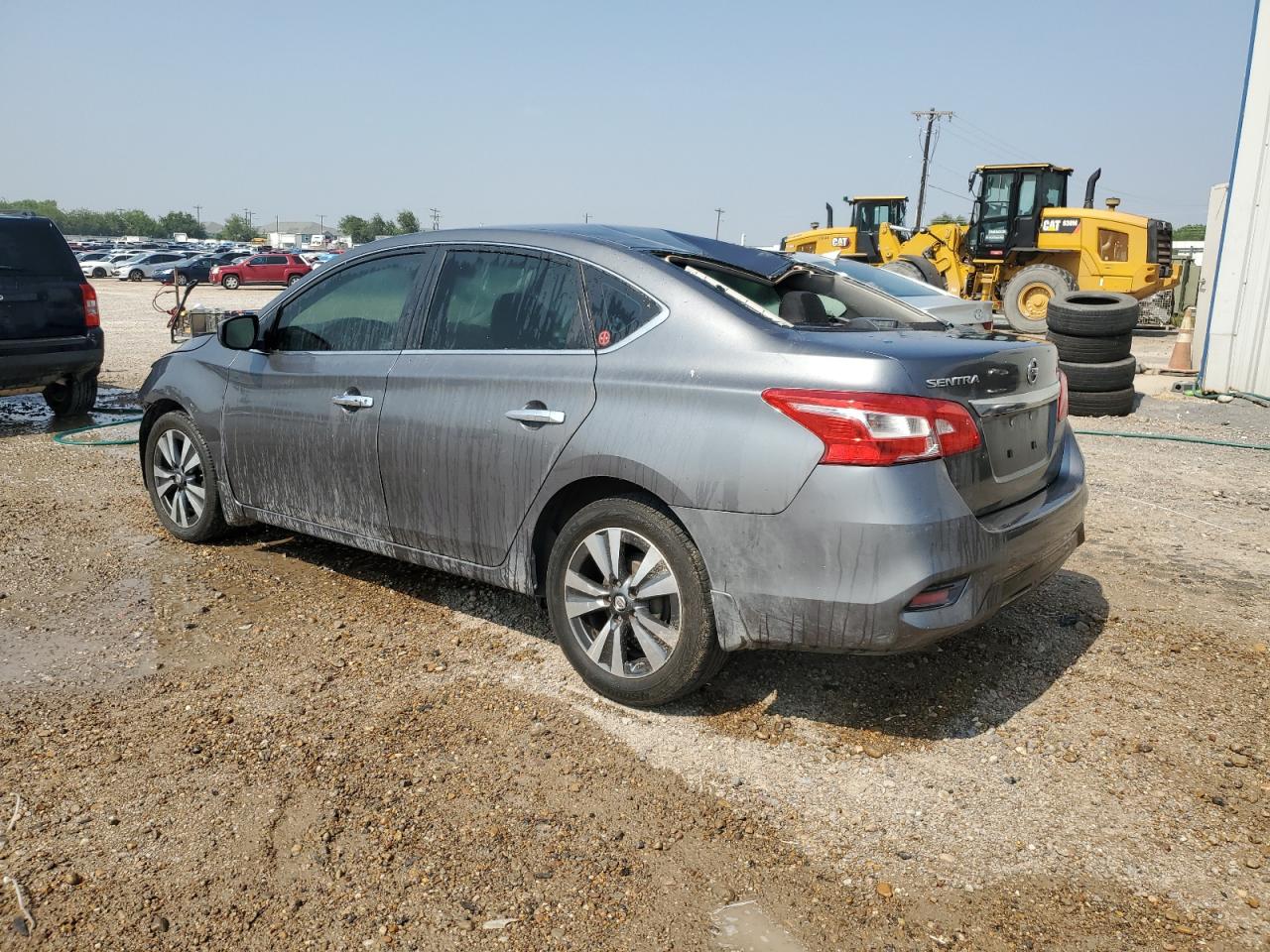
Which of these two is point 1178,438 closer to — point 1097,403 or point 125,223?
point 1097,403

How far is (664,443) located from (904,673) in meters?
1.45

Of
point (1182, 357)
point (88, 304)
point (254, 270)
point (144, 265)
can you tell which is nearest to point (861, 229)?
point (1182, 357)

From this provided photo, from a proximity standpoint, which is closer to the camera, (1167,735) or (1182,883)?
(1182,883)

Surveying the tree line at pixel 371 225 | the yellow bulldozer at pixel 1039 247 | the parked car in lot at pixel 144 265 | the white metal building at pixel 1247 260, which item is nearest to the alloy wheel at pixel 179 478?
the white metal building at pixel 1247 260

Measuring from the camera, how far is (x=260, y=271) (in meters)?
42.9

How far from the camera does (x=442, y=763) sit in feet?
10.4

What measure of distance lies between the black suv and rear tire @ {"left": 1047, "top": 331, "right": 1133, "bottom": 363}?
938 cm

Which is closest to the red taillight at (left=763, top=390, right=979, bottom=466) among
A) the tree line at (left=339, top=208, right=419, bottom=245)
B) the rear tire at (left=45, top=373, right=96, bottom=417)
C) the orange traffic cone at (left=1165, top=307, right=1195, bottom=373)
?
the rear tire at (left=45, top=373, right=96, bottom=417)

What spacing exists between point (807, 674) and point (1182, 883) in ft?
4.95

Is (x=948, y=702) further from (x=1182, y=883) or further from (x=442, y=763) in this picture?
(x=442, y=763)

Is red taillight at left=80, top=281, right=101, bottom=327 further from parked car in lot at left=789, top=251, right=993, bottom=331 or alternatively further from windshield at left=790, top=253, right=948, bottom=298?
windshield at left=790, top=253, right=948, bottom=298

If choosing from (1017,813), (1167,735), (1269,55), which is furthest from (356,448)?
(1269,55)

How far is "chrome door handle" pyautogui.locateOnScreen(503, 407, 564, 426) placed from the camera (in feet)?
11.5

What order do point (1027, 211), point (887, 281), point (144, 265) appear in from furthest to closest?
point (144, 265) < point (1027, 211) < point (887, 281)
